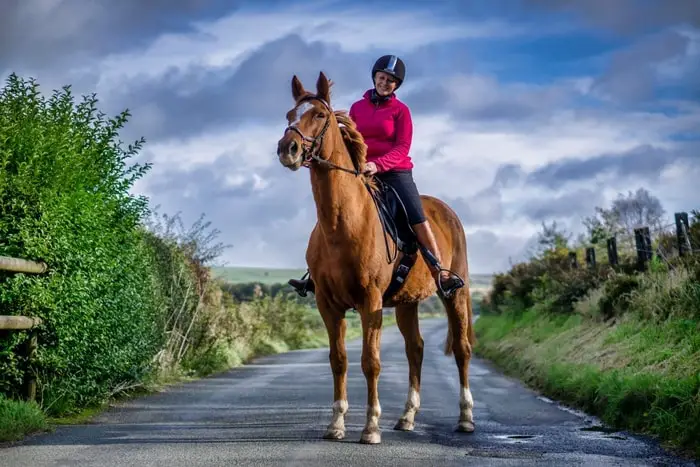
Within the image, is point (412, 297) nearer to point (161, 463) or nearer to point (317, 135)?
point (317, 135)

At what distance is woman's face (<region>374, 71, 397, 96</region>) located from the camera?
10.4m

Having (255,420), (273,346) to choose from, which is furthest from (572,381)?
(273,346)

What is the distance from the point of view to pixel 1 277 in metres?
10.5

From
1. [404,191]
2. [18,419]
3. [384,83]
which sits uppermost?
[384,83]

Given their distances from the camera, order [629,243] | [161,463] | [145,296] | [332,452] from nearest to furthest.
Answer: [161,463] < [332,452] < [145,296] < [629,243]

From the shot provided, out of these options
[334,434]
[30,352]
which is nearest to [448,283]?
[334,434]

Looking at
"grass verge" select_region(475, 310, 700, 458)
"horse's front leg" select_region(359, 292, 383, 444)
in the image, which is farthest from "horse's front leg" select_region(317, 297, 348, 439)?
"grass verge" select_region(475, 310, 700, 458)

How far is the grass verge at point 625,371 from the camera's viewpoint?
966cm

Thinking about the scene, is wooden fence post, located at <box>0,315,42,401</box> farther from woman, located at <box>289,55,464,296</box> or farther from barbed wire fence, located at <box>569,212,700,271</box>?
barbed wire fence, located at <box>569,212,700,271</box>

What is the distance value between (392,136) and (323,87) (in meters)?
1.58

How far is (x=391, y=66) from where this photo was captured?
409 inches

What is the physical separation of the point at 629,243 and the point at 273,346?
13584mm

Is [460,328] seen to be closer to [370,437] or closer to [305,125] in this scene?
[370,437]

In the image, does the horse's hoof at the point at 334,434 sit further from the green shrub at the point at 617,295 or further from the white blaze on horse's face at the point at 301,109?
the green shrub at the point at 617,295
